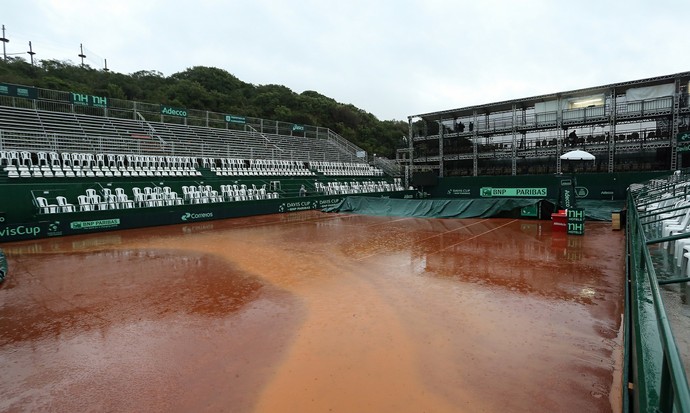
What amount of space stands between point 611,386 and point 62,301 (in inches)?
297

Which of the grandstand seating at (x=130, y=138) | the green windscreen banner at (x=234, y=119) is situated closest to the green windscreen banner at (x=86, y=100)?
the grandstand seating at (x=130, y=138)

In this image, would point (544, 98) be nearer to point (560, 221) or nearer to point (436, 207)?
point (436, 207)

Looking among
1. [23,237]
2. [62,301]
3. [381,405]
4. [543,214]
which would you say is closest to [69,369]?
[62,301]

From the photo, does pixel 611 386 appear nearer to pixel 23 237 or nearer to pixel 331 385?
pixel 331 385

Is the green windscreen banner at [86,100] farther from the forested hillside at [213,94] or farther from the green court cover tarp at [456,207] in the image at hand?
the forested hillside at [213,94]

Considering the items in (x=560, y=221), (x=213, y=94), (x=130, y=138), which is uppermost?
(x=213, y=94)

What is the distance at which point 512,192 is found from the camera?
23.7 m

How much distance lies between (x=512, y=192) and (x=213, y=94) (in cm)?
3883

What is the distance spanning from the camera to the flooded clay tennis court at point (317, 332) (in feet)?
10.8

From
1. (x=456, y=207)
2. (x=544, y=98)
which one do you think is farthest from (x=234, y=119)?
(x=544, y=98)

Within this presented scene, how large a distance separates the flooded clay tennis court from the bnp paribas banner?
46.8 ft

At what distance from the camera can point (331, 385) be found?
11.3 ft

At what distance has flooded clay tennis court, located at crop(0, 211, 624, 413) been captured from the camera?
10.8ft

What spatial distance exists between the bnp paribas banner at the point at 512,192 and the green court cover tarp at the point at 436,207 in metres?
7.06
